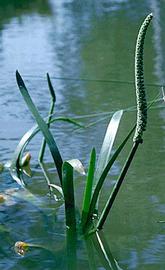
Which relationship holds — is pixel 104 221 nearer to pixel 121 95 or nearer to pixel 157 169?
pixel 157 169

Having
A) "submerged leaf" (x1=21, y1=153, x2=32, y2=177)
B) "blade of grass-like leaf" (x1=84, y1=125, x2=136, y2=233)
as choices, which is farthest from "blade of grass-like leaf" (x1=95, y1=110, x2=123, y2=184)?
"submerged leaf" (x1=21, y1=153, x2=32, y2=177)

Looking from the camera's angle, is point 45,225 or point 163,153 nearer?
point 45,225

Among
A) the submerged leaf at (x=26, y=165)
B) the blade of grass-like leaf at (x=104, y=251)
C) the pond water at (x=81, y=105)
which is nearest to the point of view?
the blade of grass-like leaf at (x=104, y=251)

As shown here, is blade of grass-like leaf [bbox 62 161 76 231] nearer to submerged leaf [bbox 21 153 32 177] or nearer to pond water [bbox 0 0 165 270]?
pond water [bbox 0 0 165 270]

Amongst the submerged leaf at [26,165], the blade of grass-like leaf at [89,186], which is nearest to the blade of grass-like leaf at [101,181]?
the blade of grass-like leaf at [89,186]

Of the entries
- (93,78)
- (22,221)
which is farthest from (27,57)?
(22,221)

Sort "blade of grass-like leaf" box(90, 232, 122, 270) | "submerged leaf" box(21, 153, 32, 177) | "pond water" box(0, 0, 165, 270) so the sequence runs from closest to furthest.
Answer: "blade of grass-like leaf" box(90, 232, 122, 270) → "pond water" box(0, 0, 165, 270) → "submerged leaf" box(21, 153, 32, 177)

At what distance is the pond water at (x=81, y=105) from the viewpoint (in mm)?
2039

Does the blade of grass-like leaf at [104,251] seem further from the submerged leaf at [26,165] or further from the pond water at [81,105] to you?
the submerged leaf at [26,165]

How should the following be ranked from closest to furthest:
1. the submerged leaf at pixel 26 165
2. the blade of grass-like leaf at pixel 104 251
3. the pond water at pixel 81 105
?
1. the blade of grass-like leaf at pixel 104 251
2. the pond water at pixel 81 105
3. the submerged leaf at pixel 26 165

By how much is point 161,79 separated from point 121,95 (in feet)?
1.12

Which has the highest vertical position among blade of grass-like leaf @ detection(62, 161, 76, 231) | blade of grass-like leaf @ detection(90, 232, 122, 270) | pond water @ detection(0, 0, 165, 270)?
blade of grass-like leaf @ detection(62, 161, 76, 231)

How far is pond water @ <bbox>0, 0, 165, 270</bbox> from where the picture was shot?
2039 mm

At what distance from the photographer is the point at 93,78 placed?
3789 millimetres
